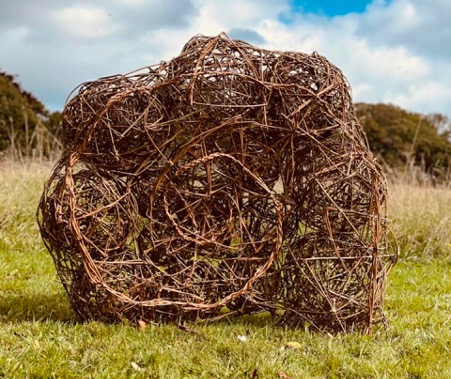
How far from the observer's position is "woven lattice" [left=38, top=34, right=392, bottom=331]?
11.5ft

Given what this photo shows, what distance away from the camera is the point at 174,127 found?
140 inches

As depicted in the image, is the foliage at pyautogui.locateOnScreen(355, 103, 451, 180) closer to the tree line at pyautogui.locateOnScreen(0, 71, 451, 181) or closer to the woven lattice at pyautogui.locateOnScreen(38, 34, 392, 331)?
the tree line at pyautogui.locateOnScreen(0, 71, 451, 181)

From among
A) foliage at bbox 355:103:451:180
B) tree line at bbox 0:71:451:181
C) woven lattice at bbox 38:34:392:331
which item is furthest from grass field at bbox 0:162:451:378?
foliage at bbox 355:103:451:180

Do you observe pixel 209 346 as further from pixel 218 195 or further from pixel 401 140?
pixel 401 140

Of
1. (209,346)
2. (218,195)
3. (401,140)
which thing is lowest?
(209,346)

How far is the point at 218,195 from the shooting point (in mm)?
3656

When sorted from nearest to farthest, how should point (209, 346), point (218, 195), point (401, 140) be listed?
point (209, 346) → point (218, 195) → point (401, 140)

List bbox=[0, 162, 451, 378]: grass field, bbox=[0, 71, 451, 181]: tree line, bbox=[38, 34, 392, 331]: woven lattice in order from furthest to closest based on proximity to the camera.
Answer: bbox=[0, 71, 451, 181]: tree line
bbox=[38, 34, 392, 331]: woven lattice
bbox=[0, 162, 451, 378]: grass field

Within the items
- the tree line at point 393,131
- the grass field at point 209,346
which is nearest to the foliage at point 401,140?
the tree line at point 393,131

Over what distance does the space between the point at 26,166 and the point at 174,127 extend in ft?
18.0

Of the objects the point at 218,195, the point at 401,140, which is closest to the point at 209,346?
the point at 218,195

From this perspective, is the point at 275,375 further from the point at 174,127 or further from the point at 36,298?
the point at 36,298

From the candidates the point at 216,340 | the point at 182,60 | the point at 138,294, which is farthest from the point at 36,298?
the point at 182,60

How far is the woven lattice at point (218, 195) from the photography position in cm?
350
